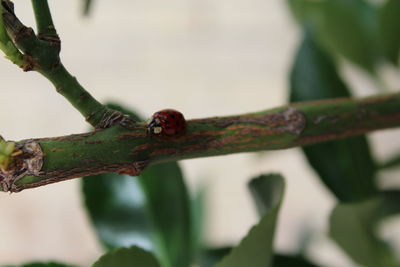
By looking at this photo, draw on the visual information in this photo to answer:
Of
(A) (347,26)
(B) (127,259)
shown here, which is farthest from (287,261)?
(A) (347,26)

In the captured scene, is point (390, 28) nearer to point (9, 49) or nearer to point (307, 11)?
point (307, 11)

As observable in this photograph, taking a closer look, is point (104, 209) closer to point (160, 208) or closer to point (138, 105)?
point (160, 208)

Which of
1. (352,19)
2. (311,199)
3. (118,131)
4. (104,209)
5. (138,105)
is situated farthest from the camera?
(138,105)

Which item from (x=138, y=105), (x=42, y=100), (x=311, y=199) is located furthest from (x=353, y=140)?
(x=42, y=100)

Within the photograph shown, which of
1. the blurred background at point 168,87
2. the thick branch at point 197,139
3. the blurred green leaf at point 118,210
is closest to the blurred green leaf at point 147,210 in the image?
the blurred green leaf at point 118,210

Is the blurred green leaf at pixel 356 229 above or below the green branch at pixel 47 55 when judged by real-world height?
below

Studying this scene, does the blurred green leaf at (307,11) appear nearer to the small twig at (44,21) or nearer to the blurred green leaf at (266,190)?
the blurred green leaf at (266,190)
